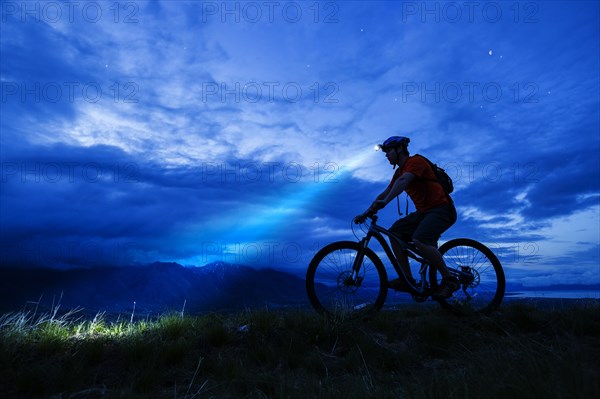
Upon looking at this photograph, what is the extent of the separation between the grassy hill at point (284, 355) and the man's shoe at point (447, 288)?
37 cm

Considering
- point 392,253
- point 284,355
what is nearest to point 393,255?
point 392,253

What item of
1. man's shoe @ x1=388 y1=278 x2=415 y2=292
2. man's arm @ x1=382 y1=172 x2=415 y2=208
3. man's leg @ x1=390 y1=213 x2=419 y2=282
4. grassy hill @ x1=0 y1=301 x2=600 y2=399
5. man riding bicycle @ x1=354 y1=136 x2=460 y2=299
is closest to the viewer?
grassy hill @ x1=0 y1=301 x2=600 y2=399

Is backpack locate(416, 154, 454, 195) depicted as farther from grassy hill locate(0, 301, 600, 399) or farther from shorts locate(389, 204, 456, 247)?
grassy hill locate(0, 301, 600, 399)

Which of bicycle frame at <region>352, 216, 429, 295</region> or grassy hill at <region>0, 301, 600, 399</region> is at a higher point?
bicycle frame at <region>352, 216, 429, 295</region>

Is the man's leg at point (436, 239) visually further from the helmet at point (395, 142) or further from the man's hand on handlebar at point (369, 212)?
the helmet at point (395, 142)

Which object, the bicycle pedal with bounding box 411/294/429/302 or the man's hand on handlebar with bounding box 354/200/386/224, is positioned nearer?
the man's hand on handlebar with bounding box 354/200/386/224

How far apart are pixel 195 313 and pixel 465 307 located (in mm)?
5064

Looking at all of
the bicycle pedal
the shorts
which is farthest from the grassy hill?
the shorts

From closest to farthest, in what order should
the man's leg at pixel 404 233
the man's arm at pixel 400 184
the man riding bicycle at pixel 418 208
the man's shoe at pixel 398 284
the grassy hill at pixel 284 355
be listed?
the grassy hill at pixel 284 355
the man's arm at pixel 400 184
the man riding bicycle at pixel 418 208
the man's shoe at pixel 398 284
the man's leg at pixel 404 233

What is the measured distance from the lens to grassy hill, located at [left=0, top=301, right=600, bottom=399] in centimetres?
367

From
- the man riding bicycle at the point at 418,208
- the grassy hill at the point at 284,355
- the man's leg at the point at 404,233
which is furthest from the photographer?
Result: the man's leg at the point at 404,233

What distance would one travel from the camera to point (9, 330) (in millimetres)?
5789

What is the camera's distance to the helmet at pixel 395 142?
7.64 meters

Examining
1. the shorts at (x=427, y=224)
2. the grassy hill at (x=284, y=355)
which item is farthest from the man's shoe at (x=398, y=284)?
the shorts at (x=427, y=224)
